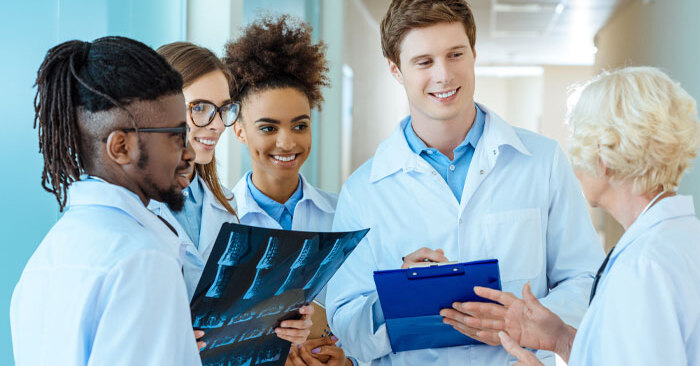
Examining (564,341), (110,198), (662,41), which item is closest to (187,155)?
(110,198)

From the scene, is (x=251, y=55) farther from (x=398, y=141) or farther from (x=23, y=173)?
(x=23, y=173)

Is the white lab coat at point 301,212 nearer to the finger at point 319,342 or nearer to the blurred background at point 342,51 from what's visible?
the finger at point 319,342

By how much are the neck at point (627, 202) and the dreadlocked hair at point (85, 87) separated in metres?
0.89

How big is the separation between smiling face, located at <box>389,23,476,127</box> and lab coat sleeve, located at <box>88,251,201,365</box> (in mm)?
1156

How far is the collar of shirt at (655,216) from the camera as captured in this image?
4.10ft

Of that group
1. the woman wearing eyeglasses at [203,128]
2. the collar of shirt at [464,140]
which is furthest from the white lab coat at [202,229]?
the collar of shirt at [464,140]

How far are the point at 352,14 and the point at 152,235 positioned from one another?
6.20 meters

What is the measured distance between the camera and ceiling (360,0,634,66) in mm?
8336

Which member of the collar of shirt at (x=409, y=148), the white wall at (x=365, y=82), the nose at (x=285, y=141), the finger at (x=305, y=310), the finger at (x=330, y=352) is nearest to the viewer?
the finger at (x=305, y=310)

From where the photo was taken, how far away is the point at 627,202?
1369 millimetres

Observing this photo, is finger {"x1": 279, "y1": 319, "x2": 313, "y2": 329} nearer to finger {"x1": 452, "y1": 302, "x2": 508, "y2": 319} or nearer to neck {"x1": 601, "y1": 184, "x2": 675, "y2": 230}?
finger {"x1": 452, "y1": 302, "x2": 508, "y2": 319}

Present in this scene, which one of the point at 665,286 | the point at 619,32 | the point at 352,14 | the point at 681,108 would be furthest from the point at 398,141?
the point at 619,32

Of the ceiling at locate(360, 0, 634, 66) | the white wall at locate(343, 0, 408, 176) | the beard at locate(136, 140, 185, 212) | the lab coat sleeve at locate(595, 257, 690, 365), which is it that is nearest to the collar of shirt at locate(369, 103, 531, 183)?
the lab coat sleeve at locate(595, 257, 690, 365)

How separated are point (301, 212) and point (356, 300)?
1.55ft
